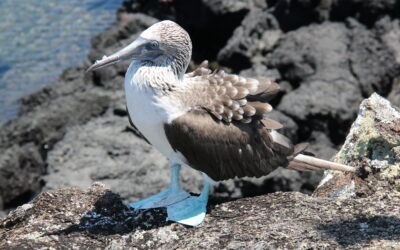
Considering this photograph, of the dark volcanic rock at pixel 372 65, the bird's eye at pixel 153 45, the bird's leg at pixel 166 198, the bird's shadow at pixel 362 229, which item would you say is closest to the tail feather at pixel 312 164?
the bird's shadow at pixel 362 229

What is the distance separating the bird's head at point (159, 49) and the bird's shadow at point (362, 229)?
159 centimetres

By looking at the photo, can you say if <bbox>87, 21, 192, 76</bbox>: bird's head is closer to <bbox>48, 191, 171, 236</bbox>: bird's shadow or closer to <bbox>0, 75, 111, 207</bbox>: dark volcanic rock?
<bbox>48, 191, 171, 236</bbox>: bird's shadow

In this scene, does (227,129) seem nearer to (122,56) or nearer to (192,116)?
(192,116)

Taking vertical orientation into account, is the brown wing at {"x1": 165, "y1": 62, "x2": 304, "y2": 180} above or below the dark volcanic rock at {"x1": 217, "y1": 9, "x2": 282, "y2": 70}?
above

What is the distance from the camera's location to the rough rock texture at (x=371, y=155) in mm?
4676

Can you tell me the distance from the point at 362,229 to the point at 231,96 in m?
1.33

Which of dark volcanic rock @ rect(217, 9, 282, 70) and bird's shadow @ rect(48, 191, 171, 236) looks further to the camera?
dark volcanic rock @ rect(217, 9, 282, 70)

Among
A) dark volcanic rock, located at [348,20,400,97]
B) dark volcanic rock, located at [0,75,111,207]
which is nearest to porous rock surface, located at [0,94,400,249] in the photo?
dark volcanic rock, located at [348,20,400,97]

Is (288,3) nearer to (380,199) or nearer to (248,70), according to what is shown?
(248,70)

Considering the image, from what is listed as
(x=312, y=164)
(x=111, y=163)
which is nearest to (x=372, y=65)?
(x=111, y=163)

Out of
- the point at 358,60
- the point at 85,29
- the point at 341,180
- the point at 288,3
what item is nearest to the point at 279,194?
the point at 341,180

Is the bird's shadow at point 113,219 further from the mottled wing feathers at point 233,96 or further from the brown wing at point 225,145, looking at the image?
the mottled wing feathers at point 233,96

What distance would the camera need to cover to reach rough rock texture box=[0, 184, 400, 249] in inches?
155

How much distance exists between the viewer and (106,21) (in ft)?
49.6
